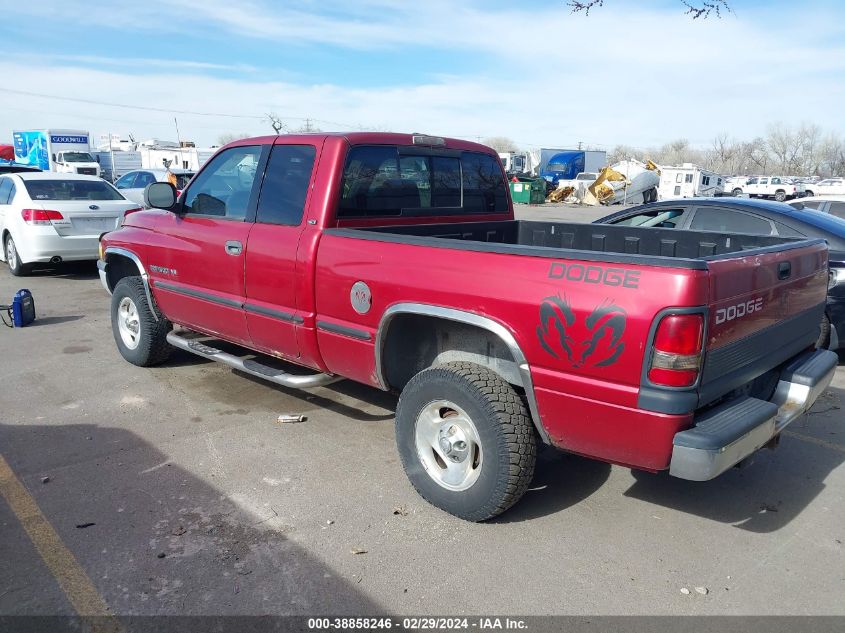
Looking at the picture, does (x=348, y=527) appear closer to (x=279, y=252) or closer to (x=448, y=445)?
(x=448, y=445)

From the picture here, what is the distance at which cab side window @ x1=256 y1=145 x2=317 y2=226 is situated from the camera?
14.2ft

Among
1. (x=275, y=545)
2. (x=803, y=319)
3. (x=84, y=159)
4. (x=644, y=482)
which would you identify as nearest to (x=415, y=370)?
(x=275, y=545)

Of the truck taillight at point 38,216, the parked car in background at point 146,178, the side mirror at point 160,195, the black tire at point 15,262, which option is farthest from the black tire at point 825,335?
the parked car in background at point 146,178

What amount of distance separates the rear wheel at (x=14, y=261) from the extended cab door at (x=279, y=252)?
7970 millimetres

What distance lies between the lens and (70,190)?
10.8 m

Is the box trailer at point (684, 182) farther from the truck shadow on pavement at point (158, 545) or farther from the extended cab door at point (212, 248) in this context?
the truck shadow on pavement at point (158, 545)

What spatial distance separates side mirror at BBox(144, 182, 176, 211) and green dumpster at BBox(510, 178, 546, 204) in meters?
34.0

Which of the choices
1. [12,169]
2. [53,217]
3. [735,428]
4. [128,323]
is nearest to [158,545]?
[735,428]

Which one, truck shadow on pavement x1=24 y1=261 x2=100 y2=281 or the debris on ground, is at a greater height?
truck shadow on pavement x1=24 y1=261 x2=100 y2=281

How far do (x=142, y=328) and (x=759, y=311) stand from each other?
4.87 meters

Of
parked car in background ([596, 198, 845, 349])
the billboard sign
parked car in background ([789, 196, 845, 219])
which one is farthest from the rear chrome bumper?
the billboard sign

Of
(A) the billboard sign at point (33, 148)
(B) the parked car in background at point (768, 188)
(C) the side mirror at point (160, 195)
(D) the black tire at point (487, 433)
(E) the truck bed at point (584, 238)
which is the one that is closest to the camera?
(D) the black tire at point (487, 433)

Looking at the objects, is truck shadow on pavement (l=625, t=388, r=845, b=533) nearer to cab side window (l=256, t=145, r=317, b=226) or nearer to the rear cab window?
the rear cab window

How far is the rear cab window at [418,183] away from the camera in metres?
4.39
